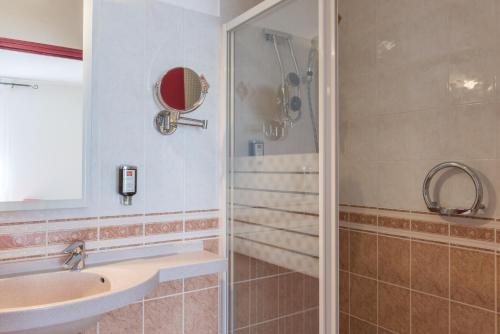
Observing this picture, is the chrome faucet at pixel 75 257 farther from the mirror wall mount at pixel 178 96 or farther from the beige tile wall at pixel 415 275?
the beige tile wall at pixel 415 275

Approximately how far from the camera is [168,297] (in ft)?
5.44

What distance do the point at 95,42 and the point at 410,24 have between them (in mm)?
1381

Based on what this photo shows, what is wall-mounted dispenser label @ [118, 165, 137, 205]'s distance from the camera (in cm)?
154

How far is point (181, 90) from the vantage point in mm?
1685

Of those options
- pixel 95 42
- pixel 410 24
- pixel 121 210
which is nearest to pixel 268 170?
pixel 121 210

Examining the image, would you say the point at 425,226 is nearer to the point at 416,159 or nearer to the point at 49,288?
the point at 416,159

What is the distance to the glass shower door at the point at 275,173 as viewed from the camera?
1.38 metres

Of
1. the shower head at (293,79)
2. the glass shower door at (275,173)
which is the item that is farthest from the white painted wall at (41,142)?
the shower head at (293,79)

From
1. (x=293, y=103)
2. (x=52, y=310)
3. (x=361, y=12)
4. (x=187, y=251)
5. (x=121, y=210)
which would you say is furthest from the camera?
(x=361, y=12)

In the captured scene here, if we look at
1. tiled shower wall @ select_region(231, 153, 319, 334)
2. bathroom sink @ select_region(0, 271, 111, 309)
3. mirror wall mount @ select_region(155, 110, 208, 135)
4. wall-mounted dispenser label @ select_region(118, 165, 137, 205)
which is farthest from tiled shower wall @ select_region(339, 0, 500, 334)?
bathroom sink @ select_region(0, 271, 111, 309)

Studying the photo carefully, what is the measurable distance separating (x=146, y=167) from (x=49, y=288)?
1.85ft

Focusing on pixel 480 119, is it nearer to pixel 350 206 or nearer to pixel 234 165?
pixel 350 206

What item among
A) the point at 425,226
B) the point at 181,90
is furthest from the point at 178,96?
the point at 425,226

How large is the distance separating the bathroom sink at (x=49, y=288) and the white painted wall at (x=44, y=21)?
0.84 meters
